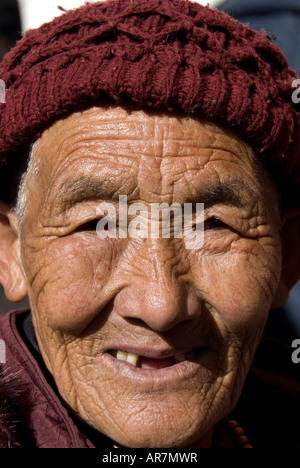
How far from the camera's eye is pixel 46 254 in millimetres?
2258

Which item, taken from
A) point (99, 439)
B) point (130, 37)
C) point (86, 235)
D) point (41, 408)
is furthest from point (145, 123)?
point (99, 439)

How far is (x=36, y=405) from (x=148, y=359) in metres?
0.54

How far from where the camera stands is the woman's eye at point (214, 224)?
2268 millimetres

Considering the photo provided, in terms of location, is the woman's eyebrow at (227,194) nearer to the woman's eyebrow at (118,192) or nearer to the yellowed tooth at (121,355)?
→ the woman's eyebrow at (118,192)

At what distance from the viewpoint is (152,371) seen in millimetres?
2131

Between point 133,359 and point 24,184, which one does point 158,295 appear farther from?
point 24,184

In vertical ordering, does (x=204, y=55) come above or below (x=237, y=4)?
below

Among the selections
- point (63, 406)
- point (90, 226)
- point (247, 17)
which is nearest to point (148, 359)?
point (63, 406)

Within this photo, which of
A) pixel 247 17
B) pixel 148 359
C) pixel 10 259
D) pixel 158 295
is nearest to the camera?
pixel 158 295

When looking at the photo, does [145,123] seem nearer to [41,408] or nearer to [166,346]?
[166,346]

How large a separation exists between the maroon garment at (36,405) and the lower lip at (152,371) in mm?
311

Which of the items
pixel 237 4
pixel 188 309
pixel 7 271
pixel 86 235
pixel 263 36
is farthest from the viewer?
pixel 237 4

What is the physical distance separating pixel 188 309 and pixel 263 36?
1326mm

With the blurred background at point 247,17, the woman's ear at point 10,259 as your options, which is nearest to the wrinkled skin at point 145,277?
the woman's ear at point 10,259
